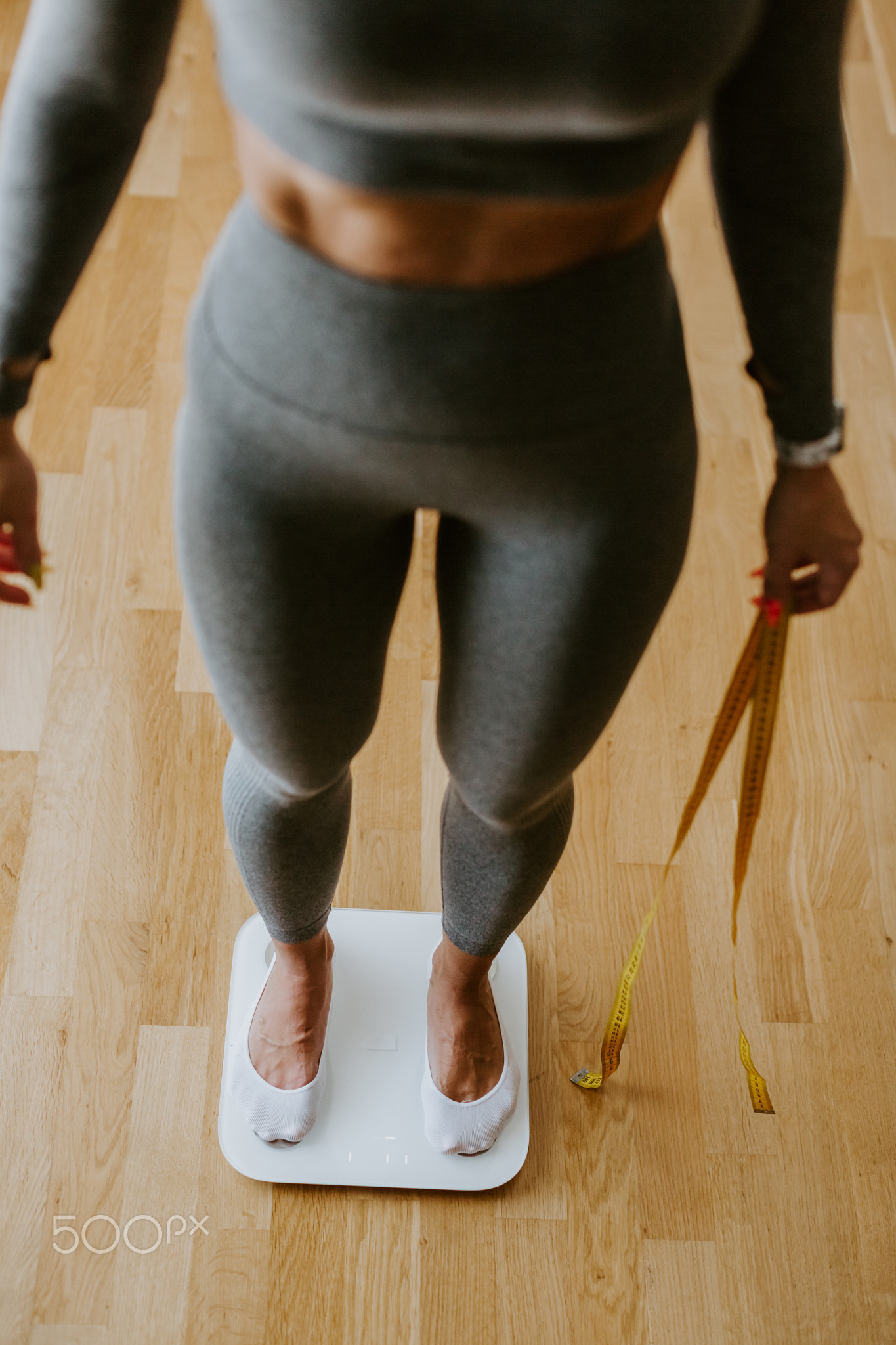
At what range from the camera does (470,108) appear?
0.53m

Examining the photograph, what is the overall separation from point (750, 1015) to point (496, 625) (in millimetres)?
897

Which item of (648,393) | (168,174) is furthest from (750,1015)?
(168,174)

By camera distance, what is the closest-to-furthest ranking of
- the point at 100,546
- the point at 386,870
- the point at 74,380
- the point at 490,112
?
the point at 490,112 < the point at 386,870 < the point at 100,546 < the point at 74,380

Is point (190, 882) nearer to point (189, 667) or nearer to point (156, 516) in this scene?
point (189, 667)

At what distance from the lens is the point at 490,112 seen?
528 millimetres

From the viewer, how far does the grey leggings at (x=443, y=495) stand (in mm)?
608

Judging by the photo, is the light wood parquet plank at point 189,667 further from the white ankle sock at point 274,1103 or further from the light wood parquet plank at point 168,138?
the light wood parquet plank at point 168,138

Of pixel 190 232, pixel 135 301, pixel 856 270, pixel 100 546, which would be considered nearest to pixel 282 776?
pixel 100 546

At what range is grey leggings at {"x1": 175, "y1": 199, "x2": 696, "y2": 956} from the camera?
61 centimetres

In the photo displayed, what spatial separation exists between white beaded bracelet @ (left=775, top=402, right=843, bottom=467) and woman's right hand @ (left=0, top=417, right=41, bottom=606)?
22.0 inches

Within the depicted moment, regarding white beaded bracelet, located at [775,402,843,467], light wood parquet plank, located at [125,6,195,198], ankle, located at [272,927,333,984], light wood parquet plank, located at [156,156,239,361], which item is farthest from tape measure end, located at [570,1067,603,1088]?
light wood parquet plank, located at [125,6,195,198]

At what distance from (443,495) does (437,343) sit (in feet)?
0.35

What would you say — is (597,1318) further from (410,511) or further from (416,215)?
(416,215)

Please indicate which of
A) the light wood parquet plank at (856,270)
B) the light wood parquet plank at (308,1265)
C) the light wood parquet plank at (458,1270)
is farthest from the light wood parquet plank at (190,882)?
the light wood parquet plank at (856,270)
